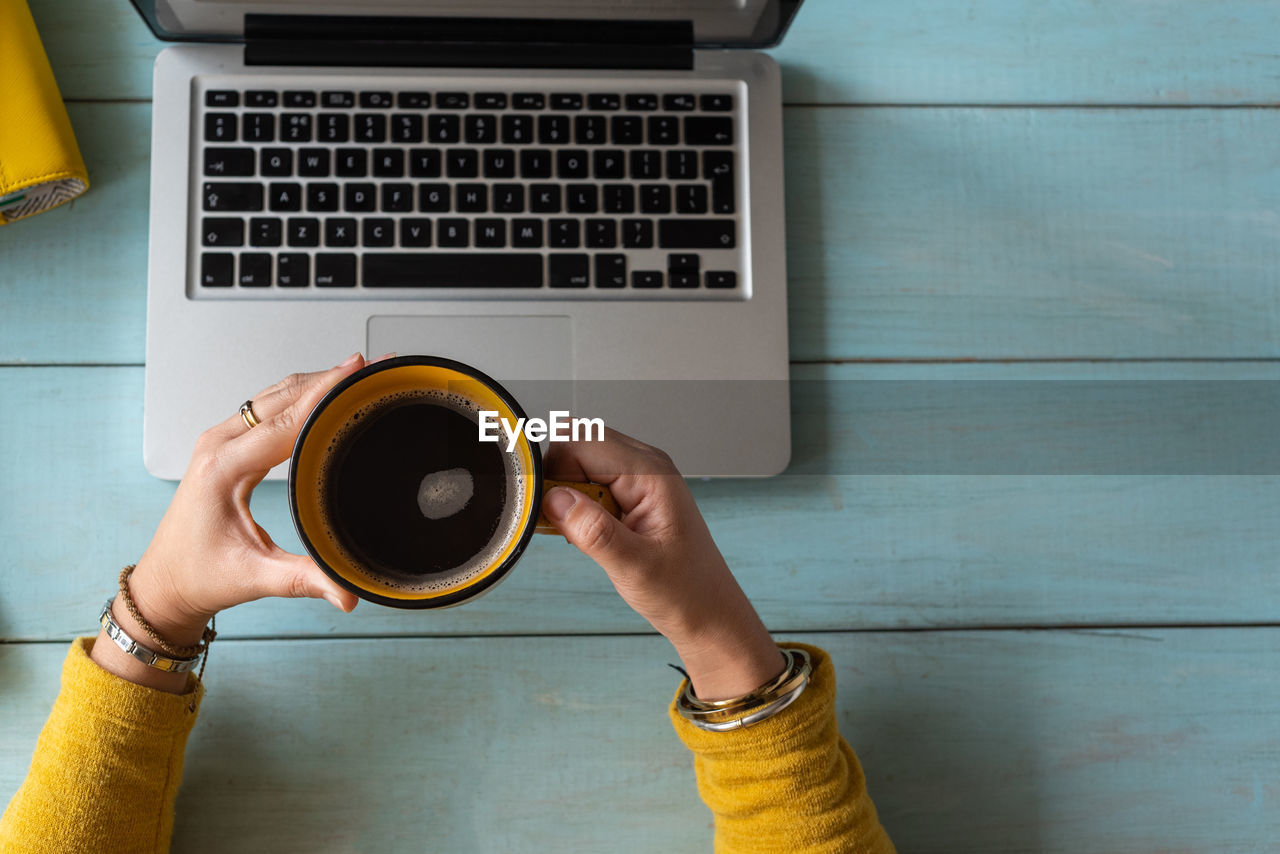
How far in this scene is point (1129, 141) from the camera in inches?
31.9

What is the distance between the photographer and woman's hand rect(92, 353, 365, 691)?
0.53m

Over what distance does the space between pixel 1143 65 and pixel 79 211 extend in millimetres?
923

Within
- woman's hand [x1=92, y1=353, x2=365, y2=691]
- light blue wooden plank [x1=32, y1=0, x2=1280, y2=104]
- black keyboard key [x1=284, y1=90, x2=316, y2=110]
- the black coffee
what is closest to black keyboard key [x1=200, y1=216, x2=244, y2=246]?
black keyboard key [x1=284, y1=90, x2=316, y2=110]

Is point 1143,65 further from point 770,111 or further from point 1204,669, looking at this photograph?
point 1204,669

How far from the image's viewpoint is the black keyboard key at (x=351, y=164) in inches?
28.5

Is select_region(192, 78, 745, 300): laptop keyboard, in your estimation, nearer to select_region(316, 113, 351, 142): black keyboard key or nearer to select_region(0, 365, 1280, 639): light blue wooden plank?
select_region(316, 113, 351, 142): black keyboard key

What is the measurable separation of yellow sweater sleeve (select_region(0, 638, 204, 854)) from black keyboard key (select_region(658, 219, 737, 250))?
1.61ft

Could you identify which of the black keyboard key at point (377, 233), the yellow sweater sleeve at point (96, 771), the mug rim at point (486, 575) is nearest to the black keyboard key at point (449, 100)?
the black keyboard key at point (377, 233)

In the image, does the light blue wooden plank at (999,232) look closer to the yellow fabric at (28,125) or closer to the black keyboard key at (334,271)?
the yellow fabric at (28,125)

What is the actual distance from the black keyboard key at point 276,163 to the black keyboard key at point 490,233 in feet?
0.51

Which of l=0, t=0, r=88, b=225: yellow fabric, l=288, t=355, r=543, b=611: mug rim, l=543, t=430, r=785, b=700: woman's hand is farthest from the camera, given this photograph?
l=0, t=0, r=88, b=225: yellow fabric

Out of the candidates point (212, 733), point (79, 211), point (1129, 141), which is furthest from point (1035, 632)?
point (79, 211)

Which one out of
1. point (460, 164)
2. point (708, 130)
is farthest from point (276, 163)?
point (708, 130)

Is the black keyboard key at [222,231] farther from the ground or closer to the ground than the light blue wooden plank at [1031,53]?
closer to the ground
